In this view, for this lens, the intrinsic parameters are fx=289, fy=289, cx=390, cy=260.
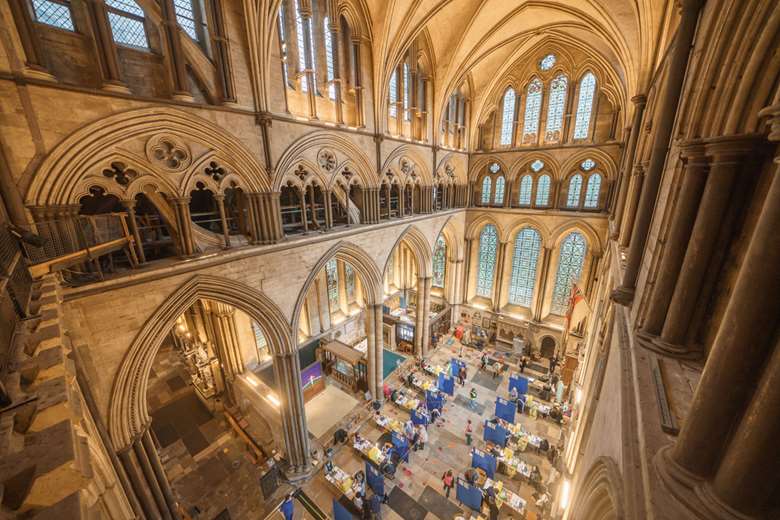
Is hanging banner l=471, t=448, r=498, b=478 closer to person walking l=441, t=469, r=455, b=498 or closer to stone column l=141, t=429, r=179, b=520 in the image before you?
person walking l=441, t=469, r=455, b=498

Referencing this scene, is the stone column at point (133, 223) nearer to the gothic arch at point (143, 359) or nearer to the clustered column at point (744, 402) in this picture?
the gothic arch at point (143, 359)

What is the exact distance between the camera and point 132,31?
17.7 feet

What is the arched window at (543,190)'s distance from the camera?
49.8ft

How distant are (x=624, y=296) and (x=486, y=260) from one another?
13.7 meters

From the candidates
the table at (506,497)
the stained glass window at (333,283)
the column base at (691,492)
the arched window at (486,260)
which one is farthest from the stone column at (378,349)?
the column base at (691,492)

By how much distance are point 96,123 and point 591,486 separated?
848 centimetres

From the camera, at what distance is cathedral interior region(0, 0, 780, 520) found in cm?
186

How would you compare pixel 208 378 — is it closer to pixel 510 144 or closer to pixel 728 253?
pixel 728 253

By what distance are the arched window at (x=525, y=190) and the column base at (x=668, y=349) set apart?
14.3m

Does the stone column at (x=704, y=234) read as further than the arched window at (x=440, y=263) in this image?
No

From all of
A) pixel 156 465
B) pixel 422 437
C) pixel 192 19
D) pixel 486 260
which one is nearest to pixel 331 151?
pixel 192 19

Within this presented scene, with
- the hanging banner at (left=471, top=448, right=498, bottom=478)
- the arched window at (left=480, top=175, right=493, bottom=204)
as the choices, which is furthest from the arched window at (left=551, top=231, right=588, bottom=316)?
the hanging banner at (left=471, top=448, right=498, bottom=478)

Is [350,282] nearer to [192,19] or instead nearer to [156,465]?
[156,465]

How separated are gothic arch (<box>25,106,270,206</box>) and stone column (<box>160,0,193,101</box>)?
0.39m
